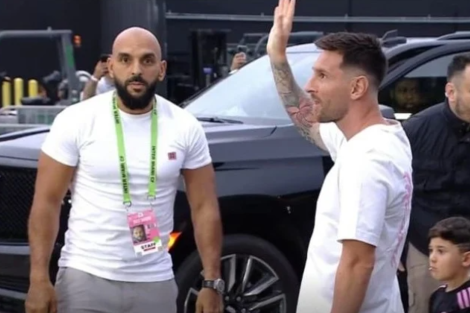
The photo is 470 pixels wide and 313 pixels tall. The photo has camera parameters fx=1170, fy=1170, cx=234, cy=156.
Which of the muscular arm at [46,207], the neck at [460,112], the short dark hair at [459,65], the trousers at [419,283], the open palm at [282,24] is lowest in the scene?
the trousers at [419,283]

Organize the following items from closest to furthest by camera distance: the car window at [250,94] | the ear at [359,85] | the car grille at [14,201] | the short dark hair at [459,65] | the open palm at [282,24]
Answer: the ear at [359,85]
the open palm at [282,24]
the short dark hair at [459,65]
the car grille at [14,201]
the car window at [250,94]

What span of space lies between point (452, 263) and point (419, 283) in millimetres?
1002

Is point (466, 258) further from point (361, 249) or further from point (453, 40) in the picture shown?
point (453, 40)

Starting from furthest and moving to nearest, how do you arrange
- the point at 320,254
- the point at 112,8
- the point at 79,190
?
the point at 112,8 → the point at 79,190 → the point at 320,254

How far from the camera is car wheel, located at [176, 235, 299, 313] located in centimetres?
666

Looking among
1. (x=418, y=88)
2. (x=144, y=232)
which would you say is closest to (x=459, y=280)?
(x=144, y=232)

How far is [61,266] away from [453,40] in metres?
4.07

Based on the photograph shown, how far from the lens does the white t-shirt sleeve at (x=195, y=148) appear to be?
4.71 meters

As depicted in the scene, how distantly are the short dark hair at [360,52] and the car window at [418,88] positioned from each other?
385 centimetres

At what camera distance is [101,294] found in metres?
4.54

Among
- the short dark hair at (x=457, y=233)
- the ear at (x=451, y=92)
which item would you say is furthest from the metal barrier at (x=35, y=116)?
the short dark hair at (x=457, y=233)

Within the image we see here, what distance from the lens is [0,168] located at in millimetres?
6766

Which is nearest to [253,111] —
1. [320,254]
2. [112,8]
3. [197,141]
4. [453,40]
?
[453,40]

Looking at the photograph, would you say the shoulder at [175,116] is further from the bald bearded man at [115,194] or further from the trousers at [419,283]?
the trousers at [419,283]
